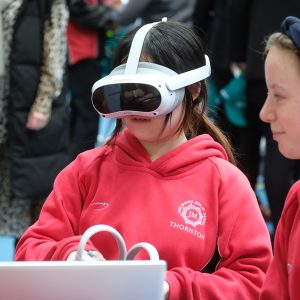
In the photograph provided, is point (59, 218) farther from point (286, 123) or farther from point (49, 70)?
point (49, 70)

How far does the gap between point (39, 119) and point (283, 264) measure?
5.26ft

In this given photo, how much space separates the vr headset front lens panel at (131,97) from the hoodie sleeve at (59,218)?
0.19 meters

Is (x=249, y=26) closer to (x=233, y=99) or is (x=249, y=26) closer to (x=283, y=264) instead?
(x=233, y=99)

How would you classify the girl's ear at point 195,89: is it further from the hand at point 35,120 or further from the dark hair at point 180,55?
the hand at point 35,120

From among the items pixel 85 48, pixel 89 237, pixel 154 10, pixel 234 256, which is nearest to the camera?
pixel 89 237

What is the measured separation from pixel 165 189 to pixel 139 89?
24 centimetres

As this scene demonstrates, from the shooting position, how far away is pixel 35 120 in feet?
9.45

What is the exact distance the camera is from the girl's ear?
67.3 inches

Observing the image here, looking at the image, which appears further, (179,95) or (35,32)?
(35,32)

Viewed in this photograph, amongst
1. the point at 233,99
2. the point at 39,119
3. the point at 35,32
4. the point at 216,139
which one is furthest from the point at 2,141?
the point at 216,139

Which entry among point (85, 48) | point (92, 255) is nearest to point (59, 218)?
point (92, 255)

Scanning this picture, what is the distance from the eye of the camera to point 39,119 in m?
2.89

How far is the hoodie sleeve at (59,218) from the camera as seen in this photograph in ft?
5.39

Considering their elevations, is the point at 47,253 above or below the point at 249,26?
below
